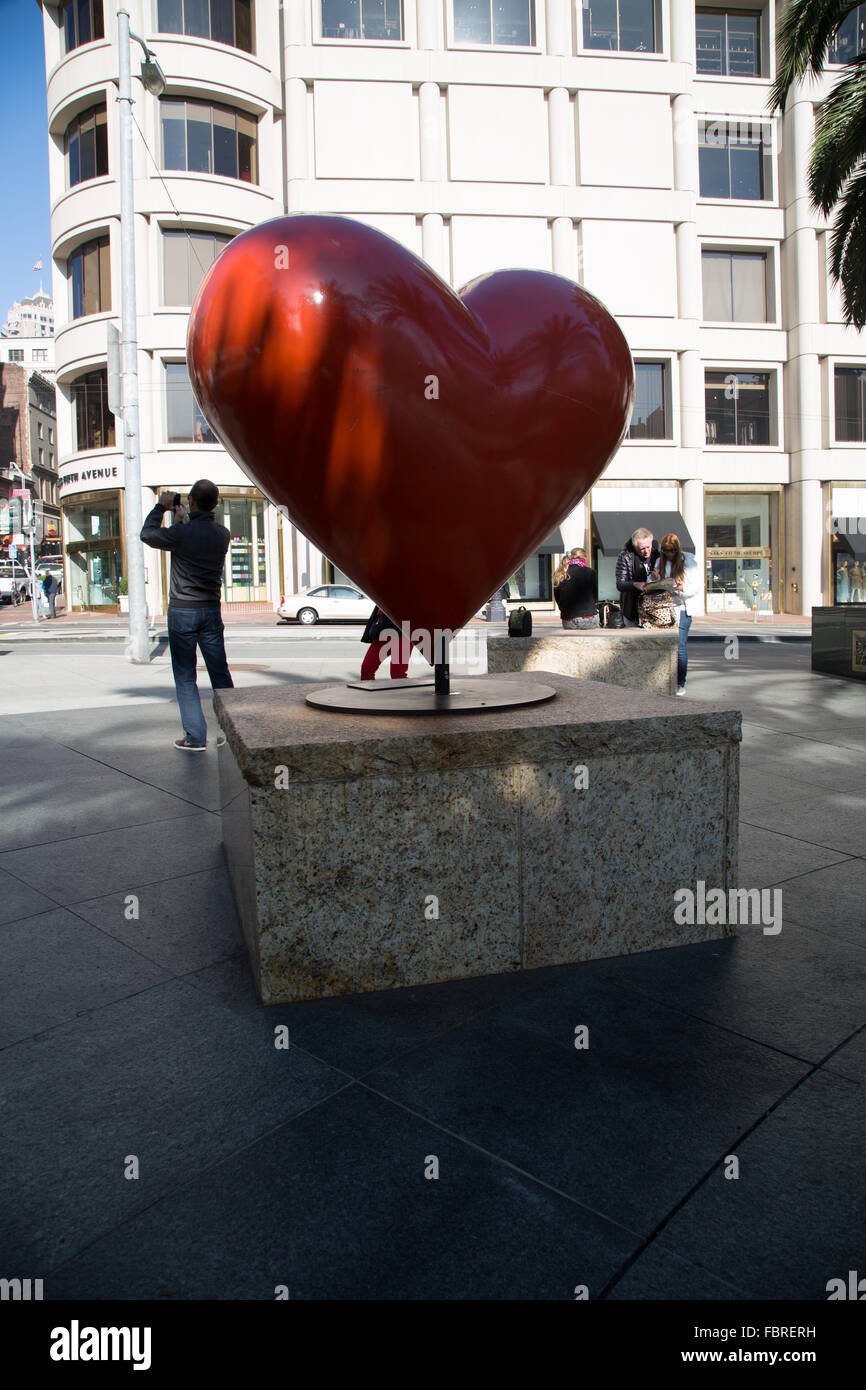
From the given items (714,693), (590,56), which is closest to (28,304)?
(590,56)

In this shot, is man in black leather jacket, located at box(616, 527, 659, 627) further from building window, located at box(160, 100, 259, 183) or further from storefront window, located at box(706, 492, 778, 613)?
building window, located at box(160, 100, 259, 183)

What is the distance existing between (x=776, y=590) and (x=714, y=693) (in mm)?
25879

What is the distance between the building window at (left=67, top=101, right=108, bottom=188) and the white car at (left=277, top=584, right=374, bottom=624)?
16.1 m

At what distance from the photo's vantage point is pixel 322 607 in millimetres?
27500

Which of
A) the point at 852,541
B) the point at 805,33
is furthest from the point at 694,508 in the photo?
the point at 805,33

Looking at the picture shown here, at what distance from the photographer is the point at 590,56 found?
30719 mm

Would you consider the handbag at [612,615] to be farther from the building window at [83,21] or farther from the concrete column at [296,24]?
the building window at [83,21]

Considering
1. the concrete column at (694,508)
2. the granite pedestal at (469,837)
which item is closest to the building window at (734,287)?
the concrete column at (694,508)

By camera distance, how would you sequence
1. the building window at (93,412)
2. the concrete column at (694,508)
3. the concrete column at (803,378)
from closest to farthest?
the concrete column at (803,378) < the concrete column at (694,508) < the building window at (93,412)

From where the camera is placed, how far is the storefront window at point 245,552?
3195 centimetres

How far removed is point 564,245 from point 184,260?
12.2 meters

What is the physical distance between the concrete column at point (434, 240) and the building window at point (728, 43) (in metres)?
11.5

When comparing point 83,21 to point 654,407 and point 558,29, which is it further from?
point 654,407

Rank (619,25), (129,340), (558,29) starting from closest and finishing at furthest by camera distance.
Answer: (129,340) → (558,29) → (619,25)
